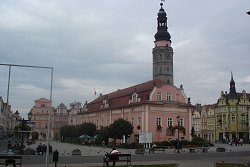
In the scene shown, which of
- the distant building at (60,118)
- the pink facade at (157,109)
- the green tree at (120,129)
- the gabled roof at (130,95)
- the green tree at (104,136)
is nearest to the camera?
the green tree at (120,129)

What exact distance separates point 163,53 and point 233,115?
27.4 metres

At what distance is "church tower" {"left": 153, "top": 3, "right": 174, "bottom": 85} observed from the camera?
99.4 metres

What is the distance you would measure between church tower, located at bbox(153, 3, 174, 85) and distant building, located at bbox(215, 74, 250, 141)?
18926 mm

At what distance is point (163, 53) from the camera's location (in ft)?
334

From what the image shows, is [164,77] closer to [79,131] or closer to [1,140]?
[79,131]

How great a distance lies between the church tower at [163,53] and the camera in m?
99.4

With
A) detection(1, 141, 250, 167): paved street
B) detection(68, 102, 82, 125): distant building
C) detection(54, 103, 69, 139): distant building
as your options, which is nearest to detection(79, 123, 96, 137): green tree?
detection(68, 102, 82, 125): distant building

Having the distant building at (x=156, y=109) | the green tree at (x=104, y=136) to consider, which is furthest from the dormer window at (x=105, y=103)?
the green tree at (x=104, y=136)

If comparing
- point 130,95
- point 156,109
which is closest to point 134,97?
point 130,95

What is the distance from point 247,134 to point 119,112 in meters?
46.1

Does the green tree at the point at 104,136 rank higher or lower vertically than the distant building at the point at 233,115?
lower

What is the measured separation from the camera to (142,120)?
68.2m

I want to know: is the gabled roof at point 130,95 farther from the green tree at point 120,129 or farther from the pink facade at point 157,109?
the green tree at point 120,129

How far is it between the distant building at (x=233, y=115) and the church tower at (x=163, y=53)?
1893cm
